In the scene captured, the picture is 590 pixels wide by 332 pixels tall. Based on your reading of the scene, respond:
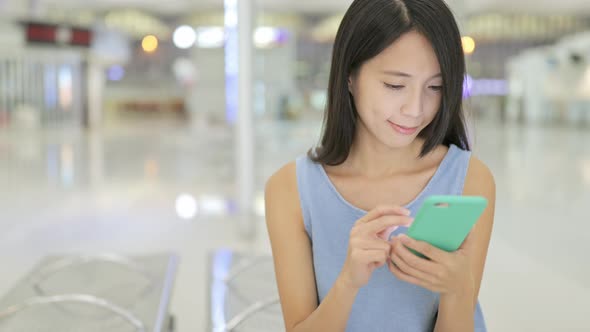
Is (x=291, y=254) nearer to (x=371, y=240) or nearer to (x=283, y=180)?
(x=283, y=180)

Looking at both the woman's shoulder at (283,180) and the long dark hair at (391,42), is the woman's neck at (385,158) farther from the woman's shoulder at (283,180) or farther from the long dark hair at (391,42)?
the woman's shoulder at (283,180)

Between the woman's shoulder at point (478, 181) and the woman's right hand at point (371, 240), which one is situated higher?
the woman's shoulder at point (478, 181)

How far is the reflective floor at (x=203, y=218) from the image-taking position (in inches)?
150

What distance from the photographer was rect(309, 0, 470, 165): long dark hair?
1.30 meters

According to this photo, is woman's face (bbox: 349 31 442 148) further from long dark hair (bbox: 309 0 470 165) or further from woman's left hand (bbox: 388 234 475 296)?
woman's left hand (bbox: 388 234 475 296)

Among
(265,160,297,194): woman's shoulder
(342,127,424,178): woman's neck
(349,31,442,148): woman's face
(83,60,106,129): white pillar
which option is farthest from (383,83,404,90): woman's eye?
(83,60,106,129): white pillar

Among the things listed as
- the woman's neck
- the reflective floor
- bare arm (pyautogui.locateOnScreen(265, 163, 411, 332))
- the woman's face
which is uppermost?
the woman's face

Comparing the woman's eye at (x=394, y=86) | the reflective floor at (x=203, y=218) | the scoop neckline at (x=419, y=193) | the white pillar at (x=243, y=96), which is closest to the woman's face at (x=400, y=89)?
the woman's eye at (x=394, y=86)

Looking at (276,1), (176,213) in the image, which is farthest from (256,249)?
(276,1)

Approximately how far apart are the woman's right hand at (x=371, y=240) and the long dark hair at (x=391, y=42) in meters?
0.32

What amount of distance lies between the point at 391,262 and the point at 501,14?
106 ft

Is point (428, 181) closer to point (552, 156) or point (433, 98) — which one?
point (433, 98)

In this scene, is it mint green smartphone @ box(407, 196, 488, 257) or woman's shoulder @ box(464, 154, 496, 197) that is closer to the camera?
mint green smartphone @ box(407, 196, 488, 257)

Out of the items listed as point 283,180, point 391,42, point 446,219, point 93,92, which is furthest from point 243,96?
point 93,92
